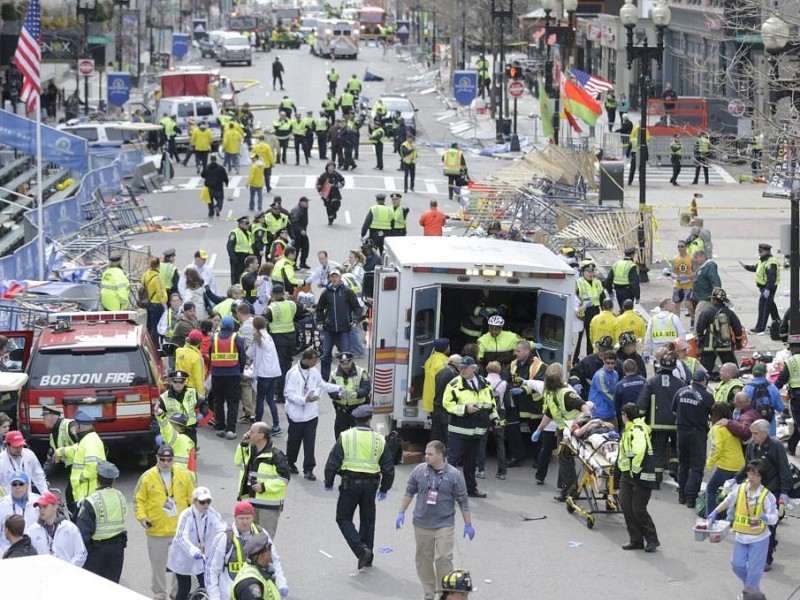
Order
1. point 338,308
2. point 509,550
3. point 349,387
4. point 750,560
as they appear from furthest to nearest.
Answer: point 338,308
point 349,387
point 509,550
point 750,560

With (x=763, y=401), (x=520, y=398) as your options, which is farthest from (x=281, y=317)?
(x=763, y=401)

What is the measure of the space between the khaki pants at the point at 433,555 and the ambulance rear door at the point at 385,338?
483 centimetres

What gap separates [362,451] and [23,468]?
2995mm

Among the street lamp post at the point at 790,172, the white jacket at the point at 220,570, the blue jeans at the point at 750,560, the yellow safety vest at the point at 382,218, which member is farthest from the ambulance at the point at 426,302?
the yellow safety vest at the point at 382,218

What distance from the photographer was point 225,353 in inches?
748

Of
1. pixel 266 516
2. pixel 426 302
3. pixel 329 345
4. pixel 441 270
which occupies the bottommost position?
pixel 329 345

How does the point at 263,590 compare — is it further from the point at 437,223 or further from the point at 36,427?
the point at 437,223

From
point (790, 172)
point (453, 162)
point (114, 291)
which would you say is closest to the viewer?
point (790, 172)

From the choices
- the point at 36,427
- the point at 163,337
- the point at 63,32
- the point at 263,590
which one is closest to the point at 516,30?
the point at 63,32

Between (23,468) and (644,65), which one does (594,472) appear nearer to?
(23,468)

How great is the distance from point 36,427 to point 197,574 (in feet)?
15.7

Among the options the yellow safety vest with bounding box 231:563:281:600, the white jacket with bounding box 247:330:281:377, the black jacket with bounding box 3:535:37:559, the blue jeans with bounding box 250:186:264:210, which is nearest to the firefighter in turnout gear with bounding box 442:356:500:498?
the white jacket with bounding box 247:330:281:377

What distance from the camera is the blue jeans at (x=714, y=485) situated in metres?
15.3

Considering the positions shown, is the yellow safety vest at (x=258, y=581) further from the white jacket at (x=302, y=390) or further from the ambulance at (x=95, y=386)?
the ambulance at (x=95, y=386)
